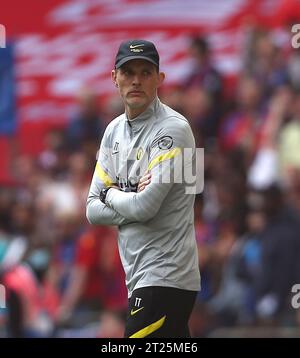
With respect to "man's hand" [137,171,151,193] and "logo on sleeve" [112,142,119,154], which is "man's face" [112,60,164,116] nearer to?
"logo on sleeve" [112,142,119,154]

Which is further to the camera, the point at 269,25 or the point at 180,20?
the point at 180,20

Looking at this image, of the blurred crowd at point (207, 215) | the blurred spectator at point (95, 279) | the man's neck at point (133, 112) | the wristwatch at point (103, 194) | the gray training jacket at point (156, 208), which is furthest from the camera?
the blurred spectator at point (95, 279)

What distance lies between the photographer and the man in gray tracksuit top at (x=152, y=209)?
21.6ft

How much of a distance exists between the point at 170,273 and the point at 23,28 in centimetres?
876

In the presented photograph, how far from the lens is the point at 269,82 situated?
13023 millimetres

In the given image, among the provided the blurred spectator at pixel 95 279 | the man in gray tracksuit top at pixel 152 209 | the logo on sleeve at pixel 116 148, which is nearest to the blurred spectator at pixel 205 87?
the blurred spectator at pixel 95 279

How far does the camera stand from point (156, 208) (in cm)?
656

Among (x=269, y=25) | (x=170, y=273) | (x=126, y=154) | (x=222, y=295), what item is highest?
(x=269, y=25)

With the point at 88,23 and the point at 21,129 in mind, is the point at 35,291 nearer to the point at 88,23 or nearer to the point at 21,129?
the point at 21,129

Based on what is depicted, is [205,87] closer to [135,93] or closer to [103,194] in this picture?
[103,194]

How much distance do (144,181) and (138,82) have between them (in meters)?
0.51

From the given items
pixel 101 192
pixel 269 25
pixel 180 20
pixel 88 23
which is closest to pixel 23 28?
pixel 88 23

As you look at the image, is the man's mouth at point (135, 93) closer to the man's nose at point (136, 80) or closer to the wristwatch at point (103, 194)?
the man's nose at point (136, 80)

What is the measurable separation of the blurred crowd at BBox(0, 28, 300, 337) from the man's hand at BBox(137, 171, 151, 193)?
3998mm
